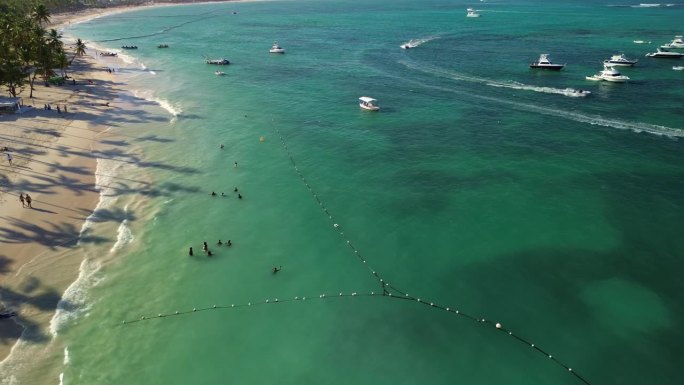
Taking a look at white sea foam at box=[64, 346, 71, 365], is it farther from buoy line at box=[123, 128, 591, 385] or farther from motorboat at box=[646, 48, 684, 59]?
motorboat at box=[646, 48, 684, 59]

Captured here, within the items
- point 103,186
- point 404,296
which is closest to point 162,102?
point 103,186

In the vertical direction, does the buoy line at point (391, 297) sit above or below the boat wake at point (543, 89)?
below

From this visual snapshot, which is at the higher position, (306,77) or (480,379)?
(306,77)

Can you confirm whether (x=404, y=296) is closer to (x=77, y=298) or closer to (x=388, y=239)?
(x=388, y=239)

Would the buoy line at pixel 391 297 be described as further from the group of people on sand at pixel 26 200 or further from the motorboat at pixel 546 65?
the motorboat at pixel 546 65

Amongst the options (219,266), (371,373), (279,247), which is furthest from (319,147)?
(371,373)

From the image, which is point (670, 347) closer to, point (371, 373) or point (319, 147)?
point (371, 373)

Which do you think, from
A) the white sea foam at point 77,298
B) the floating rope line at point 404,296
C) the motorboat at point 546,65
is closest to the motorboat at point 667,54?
the motorboat at point 546,65
